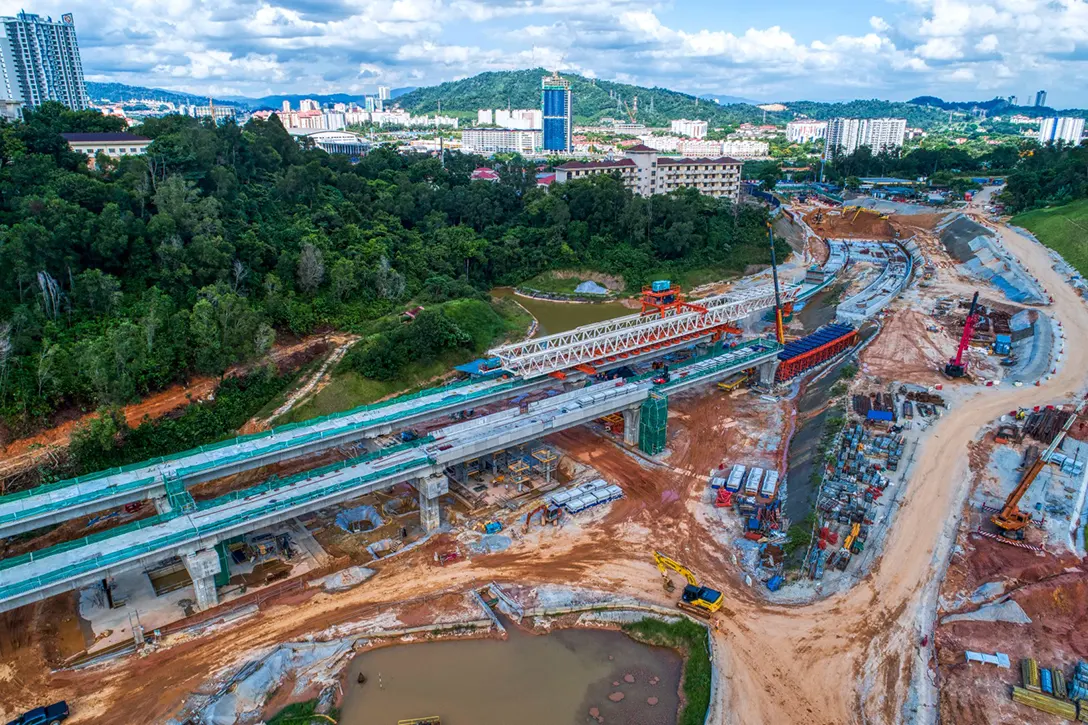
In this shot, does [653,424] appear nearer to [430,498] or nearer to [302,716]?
[430,498]

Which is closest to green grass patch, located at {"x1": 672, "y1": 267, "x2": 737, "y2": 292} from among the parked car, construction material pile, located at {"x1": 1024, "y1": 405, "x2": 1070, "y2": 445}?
construction material pile, located at {"x1": 1024, "y1": 405, "x2": 1070, "y2": 445}

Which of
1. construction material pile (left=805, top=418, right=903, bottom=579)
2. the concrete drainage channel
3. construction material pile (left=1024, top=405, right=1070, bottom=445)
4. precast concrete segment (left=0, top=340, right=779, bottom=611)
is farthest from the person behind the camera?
construction material pile (left=1024, top=405, right=1070, bottom=445)

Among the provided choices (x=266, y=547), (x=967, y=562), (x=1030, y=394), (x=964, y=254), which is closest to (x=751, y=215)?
(x=964, y=254)

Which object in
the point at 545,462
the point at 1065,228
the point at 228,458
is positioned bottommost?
the point at 545,462

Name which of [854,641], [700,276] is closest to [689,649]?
[854,641]

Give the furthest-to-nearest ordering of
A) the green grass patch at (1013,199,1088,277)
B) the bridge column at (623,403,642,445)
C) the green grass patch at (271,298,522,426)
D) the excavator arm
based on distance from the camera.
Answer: the green grass patch at (1013,199,1088,277) → the green grass patch at (271,298,522,426) → the bridge column at (623,403,642,445) → the excavator arm

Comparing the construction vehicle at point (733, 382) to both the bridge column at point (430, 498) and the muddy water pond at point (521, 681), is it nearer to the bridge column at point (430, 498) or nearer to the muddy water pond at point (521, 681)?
the bridge column at point (430, 498)

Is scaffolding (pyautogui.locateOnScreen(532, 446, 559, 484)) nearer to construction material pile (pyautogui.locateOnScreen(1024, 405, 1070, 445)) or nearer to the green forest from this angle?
the green forest
